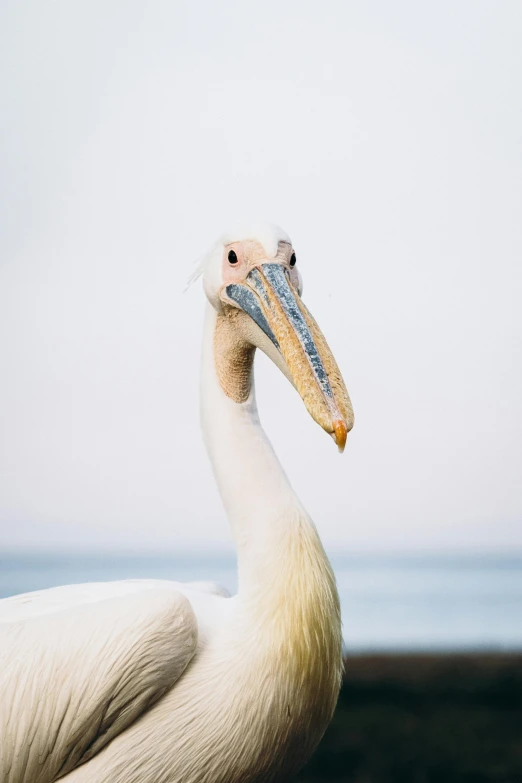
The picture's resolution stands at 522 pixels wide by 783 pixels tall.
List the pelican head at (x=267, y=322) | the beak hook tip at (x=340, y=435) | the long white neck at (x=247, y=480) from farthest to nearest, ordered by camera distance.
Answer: the long white neck at (x=247, y=480) < the pelican head at (x=267, y=322) < the beak hook tip at (x=340, y=435)

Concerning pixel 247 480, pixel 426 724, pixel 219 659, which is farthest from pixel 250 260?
pixel 426 724

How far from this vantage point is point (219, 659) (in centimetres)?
262

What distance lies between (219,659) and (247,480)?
1.64ft

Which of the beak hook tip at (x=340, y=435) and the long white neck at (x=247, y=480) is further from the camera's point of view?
the long white neck at (x=247, y=480)

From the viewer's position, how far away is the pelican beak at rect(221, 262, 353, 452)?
2.51 m

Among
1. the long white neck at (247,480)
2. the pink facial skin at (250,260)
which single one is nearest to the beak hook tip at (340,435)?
the long white neck at (247,480)

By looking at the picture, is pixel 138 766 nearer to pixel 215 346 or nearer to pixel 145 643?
pixel 145 643

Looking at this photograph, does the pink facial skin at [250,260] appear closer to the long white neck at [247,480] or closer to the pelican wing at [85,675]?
the long white neck at [247,480]

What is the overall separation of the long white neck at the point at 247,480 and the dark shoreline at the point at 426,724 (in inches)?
113

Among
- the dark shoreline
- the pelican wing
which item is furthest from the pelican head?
the dark shoreline

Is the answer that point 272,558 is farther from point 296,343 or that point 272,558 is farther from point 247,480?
point 296,343

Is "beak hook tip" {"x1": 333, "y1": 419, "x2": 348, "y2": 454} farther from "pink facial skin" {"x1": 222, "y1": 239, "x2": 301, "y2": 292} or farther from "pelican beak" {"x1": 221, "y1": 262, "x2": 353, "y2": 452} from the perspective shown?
"pink facial skin" {"x1": 222, "y1": 239, "x2": 301, "y2": 292}

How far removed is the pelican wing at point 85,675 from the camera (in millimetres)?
2523

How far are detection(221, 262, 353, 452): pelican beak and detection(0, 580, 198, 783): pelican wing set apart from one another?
25.5 inches
